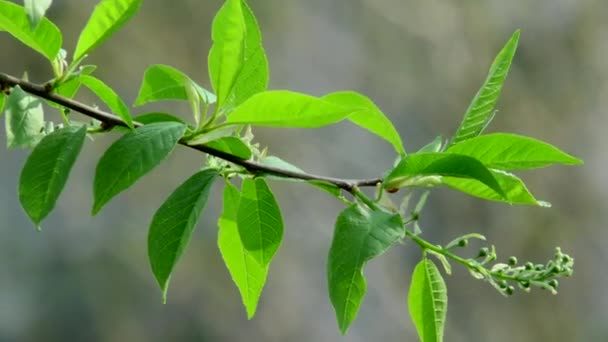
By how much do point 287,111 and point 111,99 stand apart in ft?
0.29

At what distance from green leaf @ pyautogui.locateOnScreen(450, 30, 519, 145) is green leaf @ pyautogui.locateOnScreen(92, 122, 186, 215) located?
0.17m

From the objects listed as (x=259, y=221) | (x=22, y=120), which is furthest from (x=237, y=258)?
(x=22, y=120)

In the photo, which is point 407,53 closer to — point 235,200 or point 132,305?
point 132,305

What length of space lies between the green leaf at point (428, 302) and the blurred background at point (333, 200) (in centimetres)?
198

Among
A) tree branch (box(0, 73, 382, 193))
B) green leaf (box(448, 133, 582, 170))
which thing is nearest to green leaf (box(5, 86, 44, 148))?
tree branch (box(0, 73, 382, 193))

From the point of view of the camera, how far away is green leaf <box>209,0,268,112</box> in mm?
413

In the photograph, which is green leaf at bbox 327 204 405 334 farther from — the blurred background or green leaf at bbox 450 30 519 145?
the blurred background

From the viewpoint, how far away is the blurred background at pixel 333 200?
235 centimetres

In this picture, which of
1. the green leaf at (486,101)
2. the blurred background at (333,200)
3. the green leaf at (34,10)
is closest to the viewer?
the green leaf at (34,10)

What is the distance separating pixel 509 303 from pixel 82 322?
1504mm

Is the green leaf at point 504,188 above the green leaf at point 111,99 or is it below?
above

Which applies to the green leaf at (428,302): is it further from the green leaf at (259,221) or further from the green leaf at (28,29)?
the green leaf at (28,29)

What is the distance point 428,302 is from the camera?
1.53 ft

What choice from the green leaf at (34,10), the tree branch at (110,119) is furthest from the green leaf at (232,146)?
the green leaf at (34,10)
